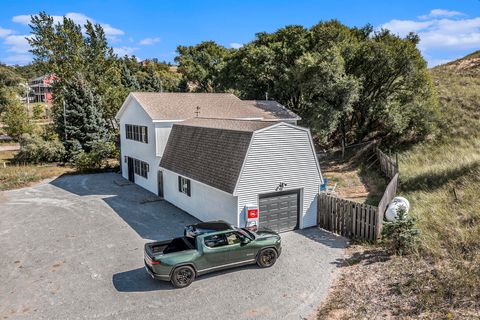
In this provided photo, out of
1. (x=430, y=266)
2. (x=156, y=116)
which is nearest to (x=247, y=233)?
(x=430, y=266)

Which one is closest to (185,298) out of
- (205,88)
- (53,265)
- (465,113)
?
(53,265)

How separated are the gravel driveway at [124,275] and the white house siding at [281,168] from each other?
179 centimetres

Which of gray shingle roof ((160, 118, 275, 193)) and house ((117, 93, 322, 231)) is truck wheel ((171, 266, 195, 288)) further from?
gray shingle roof ((160, 118, 275, 193))

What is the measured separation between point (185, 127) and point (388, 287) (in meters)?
12.9

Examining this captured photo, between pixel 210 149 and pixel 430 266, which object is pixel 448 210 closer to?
pixel 430 266

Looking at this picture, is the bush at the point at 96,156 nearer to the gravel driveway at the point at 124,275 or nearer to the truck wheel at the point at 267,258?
the gravel driveway at the point at 124,275

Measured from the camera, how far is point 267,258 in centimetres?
1098

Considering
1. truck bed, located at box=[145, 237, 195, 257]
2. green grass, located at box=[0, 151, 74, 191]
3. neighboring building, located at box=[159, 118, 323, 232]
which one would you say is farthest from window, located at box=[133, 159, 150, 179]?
truck bed, located at box=[145, 237, 195, 257]

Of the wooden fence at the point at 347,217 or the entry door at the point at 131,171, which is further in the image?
the entry door at the point at 131,171

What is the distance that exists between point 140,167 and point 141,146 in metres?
1.79

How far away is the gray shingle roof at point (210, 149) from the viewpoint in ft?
44.7

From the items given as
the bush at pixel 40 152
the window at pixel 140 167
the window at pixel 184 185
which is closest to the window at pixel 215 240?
the window at pixel 184 185

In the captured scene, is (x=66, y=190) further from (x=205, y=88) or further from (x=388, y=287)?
(x=205, y=88)

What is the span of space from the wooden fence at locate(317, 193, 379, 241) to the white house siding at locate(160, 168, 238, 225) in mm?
3946
